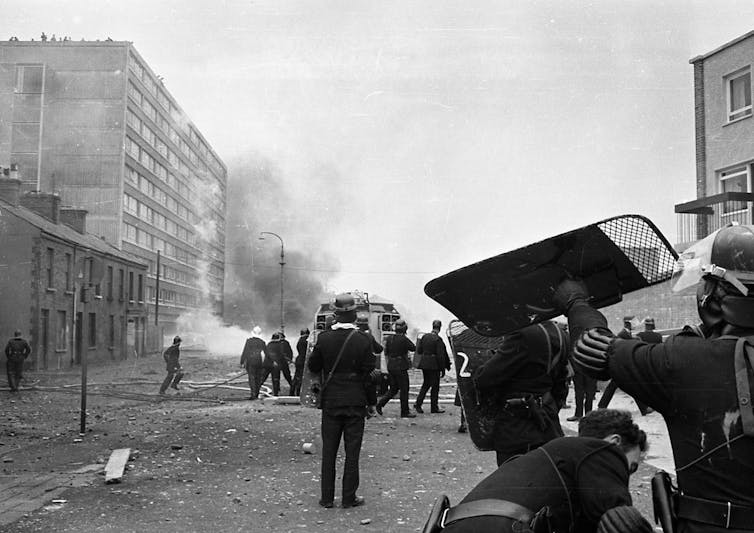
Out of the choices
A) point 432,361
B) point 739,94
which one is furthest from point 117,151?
point 432,361

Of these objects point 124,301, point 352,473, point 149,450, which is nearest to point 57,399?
point 149,450

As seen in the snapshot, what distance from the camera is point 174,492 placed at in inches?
262

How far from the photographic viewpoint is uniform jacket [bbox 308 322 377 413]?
6215mm

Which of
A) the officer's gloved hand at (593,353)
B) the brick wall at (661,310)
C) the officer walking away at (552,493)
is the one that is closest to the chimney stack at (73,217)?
the brick wall at (661,310)

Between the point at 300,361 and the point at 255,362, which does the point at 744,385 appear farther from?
the point at 300,361

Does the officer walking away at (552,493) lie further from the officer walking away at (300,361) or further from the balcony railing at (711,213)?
the balcony railing at (711,213)

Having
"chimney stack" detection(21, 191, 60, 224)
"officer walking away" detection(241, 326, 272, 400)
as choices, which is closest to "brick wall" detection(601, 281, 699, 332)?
"officer walking away" detection(241, 326, 272, 400)

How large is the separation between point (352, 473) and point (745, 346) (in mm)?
4662

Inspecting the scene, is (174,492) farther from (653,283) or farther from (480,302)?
(653,283)

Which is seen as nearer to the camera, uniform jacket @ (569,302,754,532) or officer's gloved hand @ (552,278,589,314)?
uniform jacket @ (569,302,754,532)

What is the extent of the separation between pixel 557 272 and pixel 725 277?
0.63 meters

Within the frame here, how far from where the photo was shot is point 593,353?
6.93 feet

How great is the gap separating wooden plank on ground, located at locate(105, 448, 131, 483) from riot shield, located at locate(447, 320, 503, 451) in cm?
445

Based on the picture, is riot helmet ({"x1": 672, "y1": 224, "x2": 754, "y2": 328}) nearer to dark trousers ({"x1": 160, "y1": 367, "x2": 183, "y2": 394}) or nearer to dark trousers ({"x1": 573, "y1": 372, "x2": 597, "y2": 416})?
dark trousers ({"x1": 573, "y1": 372, "x2": 597, "y2": 416})
